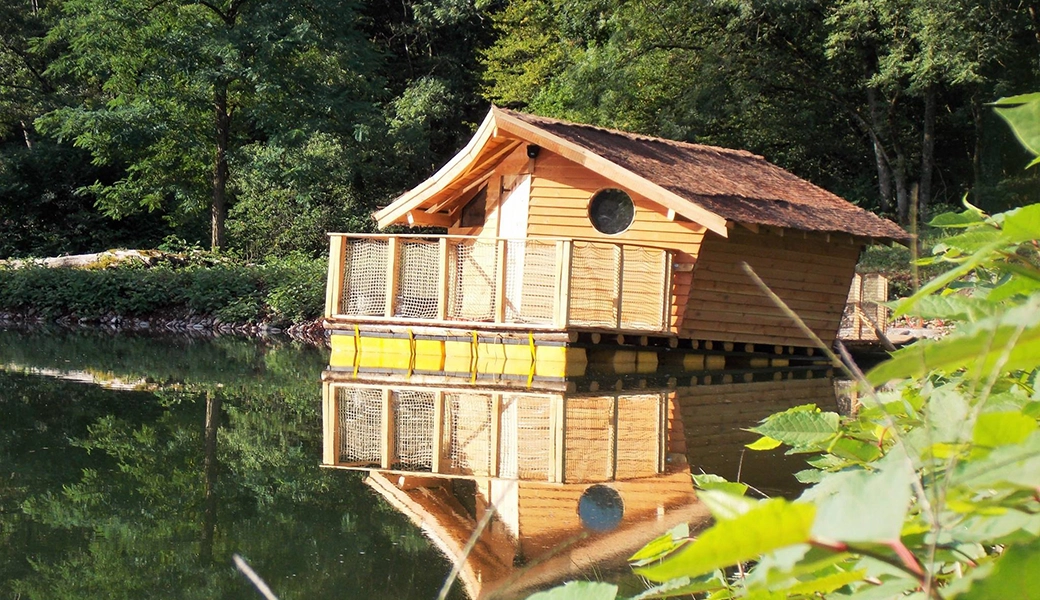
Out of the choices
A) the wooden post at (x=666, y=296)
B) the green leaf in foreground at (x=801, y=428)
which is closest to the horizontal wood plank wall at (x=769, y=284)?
the wooden post at (x=666, y=296)

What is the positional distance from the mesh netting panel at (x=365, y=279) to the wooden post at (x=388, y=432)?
4.35 meters

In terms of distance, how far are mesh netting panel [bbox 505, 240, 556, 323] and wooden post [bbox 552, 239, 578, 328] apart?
13 cm

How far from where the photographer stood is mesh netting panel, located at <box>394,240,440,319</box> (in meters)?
14.8

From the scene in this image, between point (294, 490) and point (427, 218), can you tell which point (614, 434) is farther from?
point (427, 218)

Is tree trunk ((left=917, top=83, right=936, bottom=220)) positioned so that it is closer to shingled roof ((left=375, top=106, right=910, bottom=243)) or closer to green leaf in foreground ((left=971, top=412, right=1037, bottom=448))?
shingled roof ((left=375, top=106, right=910, bottom=243))

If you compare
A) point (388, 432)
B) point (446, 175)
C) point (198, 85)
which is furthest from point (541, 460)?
point (198, 85)

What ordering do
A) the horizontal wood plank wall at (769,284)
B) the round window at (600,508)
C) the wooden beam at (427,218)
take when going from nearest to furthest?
the round window at (600,508) → the horizontal wood plank wall at (769,284) → the wooden beam at (427,218)

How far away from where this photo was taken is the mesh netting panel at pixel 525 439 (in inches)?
280

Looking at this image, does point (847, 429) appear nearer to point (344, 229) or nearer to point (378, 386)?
point (378, 386)

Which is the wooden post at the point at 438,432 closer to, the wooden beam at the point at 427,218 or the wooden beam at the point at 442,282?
the wooden beam at the point at 442,282

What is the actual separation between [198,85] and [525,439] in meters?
21.3

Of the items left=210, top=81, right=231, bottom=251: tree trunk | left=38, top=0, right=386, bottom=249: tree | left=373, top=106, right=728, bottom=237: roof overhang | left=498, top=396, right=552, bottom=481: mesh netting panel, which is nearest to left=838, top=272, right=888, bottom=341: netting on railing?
left=373, top=106, right=728, bottom=237: roof overhang

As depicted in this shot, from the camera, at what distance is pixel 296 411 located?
33.2 ft

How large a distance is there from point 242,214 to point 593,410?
20.0 metres
